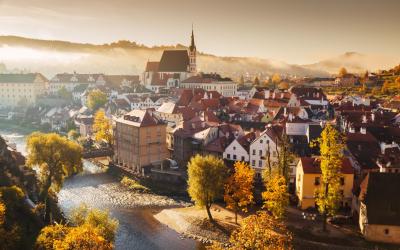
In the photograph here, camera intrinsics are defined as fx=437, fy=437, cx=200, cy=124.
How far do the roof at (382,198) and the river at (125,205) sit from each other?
45.0 ft

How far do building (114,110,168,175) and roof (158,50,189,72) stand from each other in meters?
71.1

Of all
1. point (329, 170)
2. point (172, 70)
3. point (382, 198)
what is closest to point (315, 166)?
point (329, 170)

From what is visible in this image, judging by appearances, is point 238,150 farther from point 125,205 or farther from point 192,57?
point 192,57

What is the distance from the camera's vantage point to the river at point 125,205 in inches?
1427

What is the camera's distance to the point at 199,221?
39719 mm

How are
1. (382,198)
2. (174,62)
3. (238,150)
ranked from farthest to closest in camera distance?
1. (174,62)
2. (238,150)
3. (382,198)

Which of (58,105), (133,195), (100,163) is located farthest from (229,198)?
(58,105)

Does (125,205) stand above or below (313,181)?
below

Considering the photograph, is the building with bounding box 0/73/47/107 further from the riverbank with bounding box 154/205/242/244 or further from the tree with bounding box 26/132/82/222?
the riverbank with bounding box 154/205/242/244

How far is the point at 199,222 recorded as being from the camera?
39500 millimetres

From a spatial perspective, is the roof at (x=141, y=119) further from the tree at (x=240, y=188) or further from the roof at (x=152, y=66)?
the roof at (x=152, y=66)

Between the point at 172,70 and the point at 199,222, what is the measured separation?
93504 mm

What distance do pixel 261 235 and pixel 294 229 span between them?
48.6 ft

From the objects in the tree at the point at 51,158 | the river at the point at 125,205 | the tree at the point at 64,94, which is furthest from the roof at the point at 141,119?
the tree at the point at 64,94
